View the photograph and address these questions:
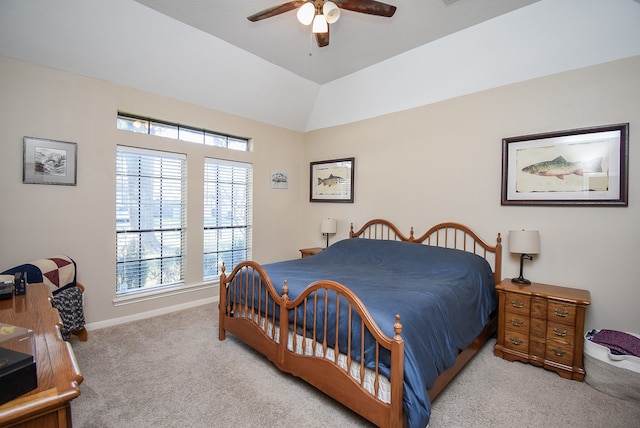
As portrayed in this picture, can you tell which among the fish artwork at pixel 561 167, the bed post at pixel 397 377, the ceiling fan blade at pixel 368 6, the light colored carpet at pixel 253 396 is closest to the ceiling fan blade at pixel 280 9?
the ceiling fan blade at pixel 368 6

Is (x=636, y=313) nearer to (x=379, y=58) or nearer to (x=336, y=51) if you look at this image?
(x=379, y=58)

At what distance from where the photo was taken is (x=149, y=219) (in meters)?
3.65

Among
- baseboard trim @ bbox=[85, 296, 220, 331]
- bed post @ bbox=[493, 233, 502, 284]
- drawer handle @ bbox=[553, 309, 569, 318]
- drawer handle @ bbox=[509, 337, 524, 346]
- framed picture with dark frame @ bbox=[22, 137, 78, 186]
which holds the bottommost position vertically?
baseboard trim @ bbox=[85, 296, 220, 331]

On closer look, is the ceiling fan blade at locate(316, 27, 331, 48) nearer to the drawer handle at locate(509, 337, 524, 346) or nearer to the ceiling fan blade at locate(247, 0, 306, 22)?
the ceiling fan blade at locate(247, 0, 306, 22)

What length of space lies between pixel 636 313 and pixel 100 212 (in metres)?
5.26

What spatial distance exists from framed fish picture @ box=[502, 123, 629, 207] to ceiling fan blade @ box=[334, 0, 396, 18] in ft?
6.16

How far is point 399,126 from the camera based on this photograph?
3949 millimetres

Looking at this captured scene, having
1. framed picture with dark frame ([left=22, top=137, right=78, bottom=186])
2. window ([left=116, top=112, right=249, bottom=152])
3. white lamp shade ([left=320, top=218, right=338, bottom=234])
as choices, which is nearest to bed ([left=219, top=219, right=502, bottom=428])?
white lamp shade ([left=320, top=218, right=338, bottom=234])

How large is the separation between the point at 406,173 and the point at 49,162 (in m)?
4.00

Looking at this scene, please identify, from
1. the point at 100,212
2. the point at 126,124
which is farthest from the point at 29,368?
the point at 126,124

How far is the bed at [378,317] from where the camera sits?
167cm

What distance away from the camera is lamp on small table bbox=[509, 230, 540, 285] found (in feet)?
8.96

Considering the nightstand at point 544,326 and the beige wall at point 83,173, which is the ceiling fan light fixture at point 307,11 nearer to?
the beige wall at point 83,173

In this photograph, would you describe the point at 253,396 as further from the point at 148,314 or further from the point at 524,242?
the point at 524,242
